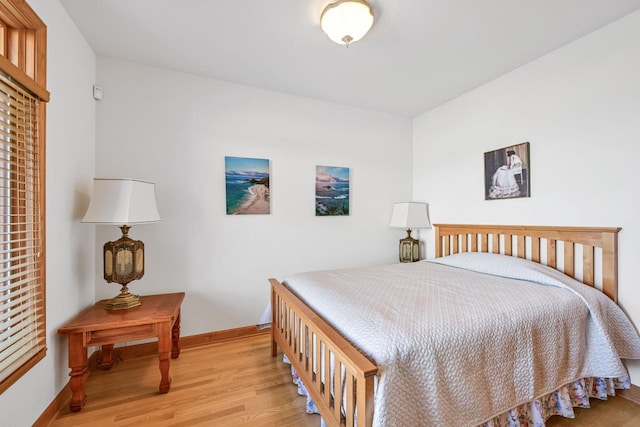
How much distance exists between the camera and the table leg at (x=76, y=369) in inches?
63.4

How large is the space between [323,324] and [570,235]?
6.42ft

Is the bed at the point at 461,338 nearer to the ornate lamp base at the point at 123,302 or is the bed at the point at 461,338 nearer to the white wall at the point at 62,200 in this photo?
the ornate lamp base at the point at 123,302

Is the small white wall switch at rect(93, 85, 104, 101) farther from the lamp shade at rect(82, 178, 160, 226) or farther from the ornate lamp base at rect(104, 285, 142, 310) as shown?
the ornate lamp base at rect(104, 285, 142, 310)

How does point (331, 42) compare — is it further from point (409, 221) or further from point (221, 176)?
point (409, 221)

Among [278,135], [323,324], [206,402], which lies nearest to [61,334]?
[206,402]

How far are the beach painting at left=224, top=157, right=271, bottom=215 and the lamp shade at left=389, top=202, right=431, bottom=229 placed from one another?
146 centimetres

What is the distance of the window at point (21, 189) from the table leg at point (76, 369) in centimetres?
18

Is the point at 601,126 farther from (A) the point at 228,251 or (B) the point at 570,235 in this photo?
(A) the point at 228,251

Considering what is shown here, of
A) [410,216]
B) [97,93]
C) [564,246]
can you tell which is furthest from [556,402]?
[97,93]

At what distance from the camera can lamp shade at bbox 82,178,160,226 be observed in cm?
174

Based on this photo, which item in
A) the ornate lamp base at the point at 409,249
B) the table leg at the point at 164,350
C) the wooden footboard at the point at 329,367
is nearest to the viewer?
the wooden footboard at the point at 329,367

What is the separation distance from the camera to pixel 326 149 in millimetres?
3014

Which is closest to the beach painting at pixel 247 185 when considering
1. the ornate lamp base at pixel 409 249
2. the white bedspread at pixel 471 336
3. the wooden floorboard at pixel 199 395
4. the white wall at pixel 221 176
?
the white wall at pixel 221 176

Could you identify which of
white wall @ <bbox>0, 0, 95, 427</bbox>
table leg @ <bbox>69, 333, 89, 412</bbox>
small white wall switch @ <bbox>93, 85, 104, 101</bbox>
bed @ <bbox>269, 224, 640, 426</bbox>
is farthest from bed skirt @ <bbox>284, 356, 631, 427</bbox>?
small white wall switch @ <bbox>93, 85, 104, 101</bbox>
